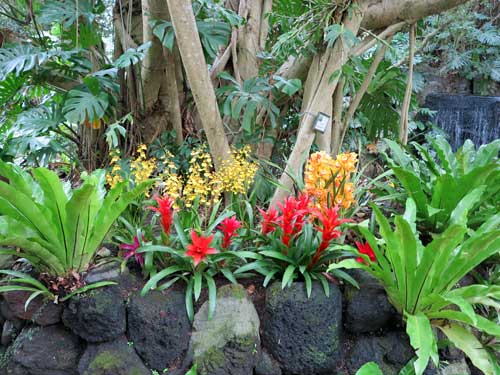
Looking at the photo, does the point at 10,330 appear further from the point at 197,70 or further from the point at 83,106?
the point at 197,70

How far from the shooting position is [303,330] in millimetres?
1748

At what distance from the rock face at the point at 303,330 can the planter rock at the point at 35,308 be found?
0.96 m

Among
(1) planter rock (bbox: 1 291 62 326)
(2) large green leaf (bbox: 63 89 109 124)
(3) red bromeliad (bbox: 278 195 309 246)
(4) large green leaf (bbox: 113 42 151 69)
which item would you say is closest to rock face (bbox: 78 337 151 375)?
(1) planter rock (bbox: 1 291 62 326)

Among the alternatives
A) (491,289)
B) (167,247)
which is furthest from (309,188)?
(491,289)

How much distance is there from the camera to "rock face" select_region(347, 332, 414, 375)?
1775 millimetres

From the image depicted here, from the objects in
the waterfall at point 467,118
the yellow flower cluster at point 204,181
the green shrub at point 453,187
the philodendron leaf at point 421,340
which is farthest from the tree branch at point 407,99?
the waterfall at point 467,118

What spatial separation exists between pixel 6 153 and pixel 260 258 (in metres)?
2.08

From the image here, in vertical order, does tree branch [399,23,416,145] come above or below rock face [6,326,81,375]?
above

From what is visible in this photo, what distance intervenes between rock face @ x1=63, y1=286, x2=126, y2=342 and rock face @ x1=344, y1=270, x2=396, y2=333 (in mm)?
1034

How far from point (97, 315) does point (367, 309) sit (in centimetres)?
120

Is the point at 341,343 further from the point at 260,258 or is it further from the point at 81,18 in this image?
the point at 81,18

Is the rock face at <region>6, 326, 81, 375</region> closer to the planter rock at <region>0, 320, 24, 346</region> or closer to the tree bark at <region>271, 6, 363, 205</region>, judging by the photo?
the planter rock at <region>0, 320, 24, 346</region>

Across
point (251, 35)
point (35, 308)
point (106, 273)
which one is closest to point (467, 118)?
point (251, 35)

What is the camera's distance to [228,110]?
2.69 m
